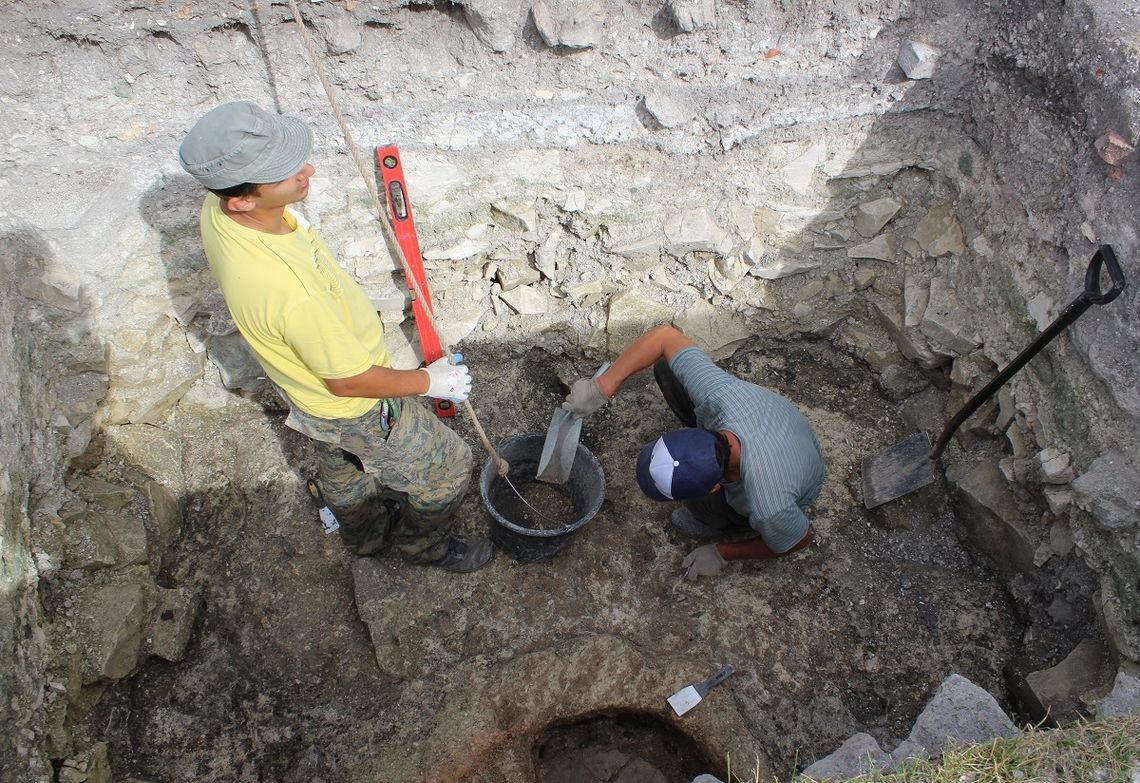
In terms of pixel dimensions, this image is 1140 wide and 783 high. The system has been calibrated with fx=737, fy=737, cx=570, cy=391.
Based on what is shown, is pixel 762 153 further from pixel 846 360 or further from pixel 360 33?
pixel 360 33

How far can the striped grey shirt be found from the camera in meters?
2.75

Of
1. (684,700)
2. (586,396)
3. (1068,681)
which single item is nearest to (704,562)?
(684,700)

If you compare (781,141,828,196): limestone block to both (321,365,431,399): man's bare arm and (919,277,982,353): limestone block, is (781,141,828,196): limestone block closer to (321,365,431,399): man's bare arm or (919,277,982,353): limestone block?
(919,277,982,353): limestone block

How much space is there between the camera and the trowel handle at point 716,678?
9.45 feet

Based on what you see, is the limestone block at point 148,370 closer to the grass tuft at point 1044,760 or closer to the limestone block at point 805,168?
the limestone block at point 805,168

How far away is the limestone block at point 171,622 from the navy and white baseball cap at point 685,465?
6.53 feet

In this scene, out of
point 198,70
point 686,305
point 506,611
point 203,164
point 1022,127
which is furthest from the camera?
point 686,305

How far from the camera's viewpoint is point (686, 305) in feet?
12.2

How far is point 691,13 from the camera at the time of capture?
2.95 meters

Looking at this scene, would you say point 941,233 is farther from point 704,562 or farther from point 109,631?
point 109,631

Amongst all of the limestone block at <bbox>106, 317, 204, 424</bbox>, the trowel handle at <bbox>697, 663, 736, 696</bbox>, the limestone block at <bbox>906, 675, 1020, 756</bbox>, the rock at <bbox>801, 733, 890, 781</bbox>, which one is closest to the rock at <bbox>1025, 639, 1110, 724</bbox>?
the limestone block at <bbox>906, 675, 1020, 756</bbox>

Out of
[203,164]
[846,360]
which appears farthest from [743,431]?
[203,164]

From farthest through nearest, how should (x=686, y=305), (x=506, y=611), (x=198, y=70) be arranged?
(x=686, y=305), (x=506, y=611), (x=198, y=70)

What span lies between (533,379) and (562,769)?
184cm
